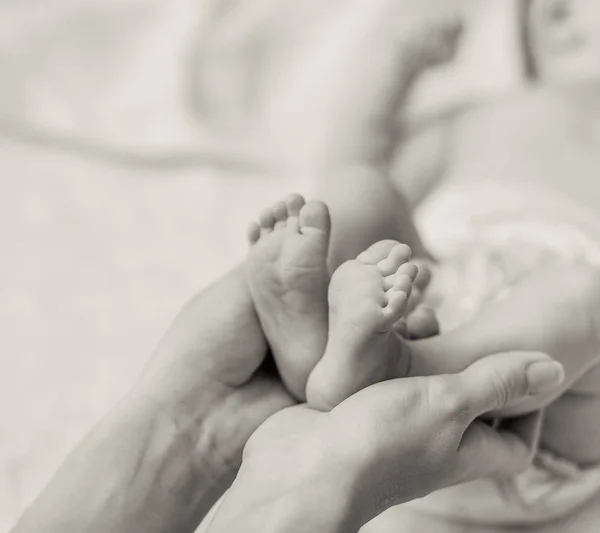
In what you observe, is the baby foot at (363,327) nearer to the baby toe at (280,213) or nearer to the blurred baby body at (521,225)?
the baby toe at (280,213)

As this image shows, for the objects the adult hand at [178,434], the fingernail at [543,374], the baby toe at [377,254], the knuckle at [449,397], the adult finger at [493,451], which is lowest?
the adult finger at [493,451]

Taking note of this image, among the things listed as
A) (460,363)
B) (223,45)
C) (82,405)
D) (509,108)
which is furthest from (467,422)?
(223,45)

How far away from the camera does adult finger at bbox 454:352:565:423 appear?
0.65m

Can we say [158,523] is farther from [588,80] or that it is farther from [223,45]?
[223,45]

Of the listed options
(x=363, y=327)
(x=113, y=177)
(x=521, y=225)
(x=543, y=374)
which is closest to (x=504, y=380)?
(x=543, y=374)

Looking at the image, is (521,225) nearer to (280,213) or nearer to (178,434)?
(280,213)

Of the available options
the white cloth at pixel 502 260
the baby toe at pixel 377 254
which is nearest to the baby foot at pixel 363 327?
the baby toe at pixel 377 254

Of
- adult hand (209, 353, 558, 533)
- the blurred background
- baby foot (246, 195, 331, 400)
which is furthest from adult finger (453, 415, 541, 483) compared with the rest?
the blurred background

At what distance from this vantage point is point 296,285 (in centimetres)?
68

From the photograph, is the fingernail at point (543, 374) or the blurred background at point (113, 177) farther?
the blurred background at point (113, 177)

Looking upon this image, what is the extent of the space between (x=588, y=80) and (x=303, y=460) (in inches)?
34.6

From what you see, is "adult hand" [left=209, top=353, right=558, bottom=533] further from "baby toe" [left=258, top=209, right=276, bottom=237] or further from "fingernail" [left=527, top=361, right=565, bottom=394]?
"baby toe" [left=258, top=209, right=276, bottom=237]

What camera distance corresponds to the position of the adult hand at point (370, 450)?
55 cm

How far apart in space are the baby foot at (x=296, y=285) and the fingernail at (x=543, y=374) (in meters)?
0.17
